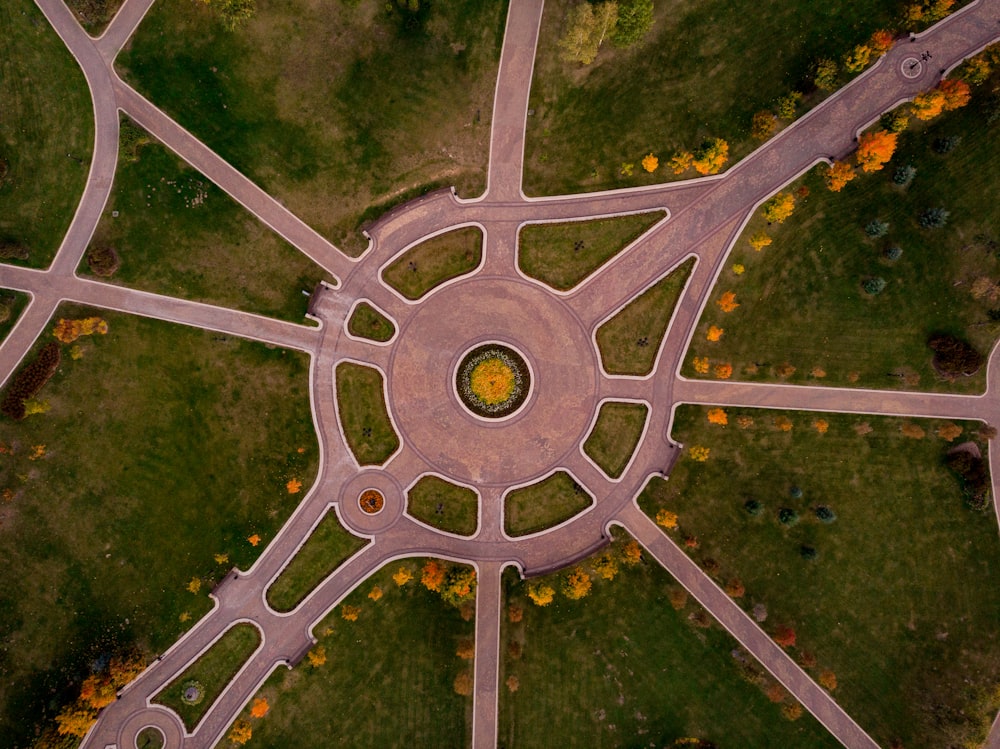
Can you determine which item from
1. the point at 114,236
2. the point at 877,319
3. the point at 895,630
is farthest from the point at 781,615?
the point at 114,236

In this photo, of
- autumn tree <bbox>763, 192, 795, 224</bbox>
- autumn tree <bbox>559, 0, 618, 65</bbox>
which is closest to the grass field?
autumn tree <bbox>559, 0, 618, 65</bbox>

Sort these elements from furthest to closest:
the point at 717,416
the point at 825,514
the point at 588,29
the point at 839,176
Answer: the point at 825,514
the point at 717,416
the point at 839,176
the point at 588,29

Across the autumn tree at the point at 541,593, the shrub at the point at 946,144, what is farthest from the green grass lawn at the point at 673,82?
Result: the autumn tree at the point at 541,593

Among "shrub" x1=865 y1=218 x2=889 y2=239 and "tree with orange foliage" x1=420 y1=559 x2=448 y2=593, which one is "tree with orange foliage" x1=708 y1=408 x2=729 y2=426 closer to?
"shrub" x1=865 y1=218 x2=889 y2=239

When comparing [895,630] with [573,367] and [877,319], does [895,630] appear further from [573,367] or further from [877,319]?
[573,367]

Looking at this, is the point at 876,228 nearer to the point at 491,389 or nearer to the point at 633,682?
the point at 491,389

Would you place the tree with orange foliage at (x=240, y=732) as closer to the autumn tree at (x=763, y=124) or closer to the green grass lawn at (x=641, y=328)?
the green grass lawn at (x=641, y=328)

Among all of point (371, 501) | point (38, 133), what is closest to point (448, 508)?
point (371, 501)
